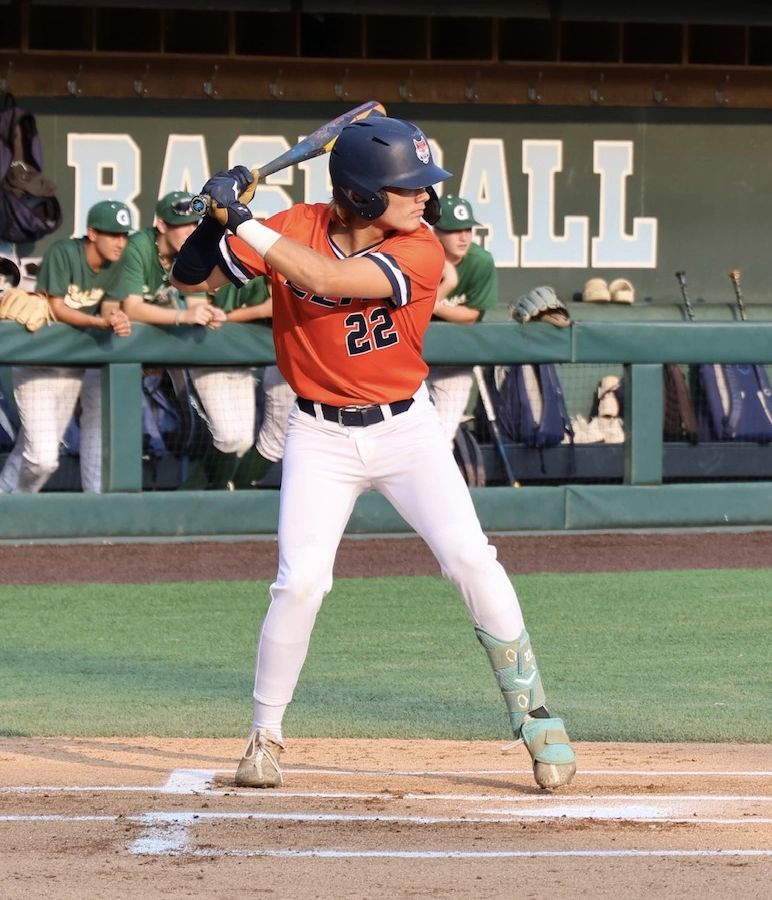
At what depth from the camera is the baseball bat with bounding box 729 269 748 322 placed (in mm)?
11844

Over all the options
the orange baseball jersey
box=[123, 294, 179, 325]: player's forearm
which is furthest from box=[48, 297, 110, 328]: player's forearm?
the orange baseball jersey

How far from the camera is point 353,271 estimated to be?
3.70 metres

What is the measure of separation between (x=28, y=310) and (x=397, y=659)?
310 centimetres

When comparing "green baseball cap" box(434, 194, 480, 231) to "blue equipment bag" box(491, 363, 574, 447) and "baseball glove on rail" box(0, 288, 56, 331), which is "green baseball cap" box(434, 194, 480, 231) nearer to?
"blue equipment bag" box(491, 363, 574, 447)

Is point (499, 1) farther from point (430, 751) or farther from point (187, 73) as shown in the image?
point (430, 751)

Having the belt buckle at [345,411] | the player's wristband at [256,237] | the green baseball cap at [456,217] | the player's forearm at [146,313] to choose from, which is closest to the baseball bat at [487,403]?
the green baseball cap at [456,217]

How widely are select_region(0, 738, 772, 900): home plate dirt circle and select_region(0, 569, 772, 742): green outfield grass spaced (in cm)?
31

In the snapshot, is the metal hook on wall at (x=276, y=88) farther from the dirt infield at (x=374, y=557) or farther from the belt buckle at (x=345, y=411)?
the belt buckle at (x=345, y=411)

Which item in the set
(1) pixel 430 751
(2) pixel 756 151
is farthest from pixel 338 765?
(2) pixel 756 151

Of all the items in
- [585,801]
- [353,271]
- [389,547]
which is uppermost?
[353,271]

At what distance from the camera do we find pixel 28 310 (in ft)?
25.9

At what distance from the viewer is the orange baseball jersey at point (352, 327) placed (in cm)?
386

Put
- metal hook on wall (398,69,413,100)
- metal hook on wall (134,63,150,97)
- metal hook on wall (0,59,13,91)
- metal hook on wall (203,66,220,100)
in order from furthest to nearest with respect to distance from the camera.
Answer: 1. metal hook on wall (398,69,413,100)
2. metal hook on wall (203,66,220,100)
3. metal hook on wall (134,63,150,97)
4. metal hook on wall (0,59,13,91)

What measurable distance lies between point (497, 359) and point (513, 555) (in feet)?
3.43
